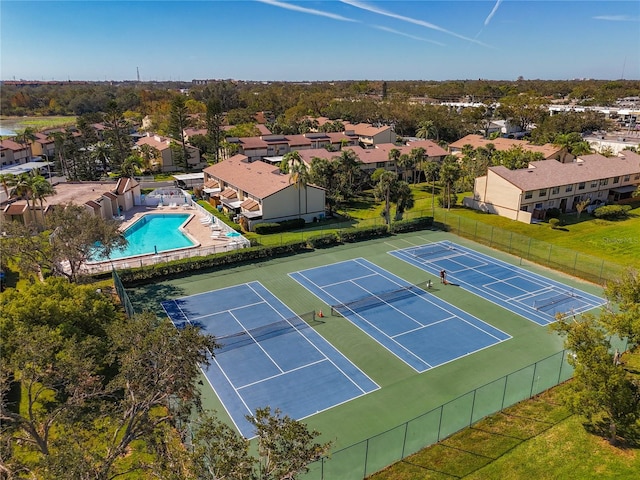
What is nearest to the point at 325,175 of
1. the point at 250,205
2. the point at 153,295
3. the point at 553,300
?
the point at 250,205

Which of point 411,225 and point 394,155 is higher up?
point 394,155

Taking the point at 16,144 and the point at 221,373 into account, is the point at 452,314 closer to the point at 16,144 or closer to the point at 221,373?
the point at 221,373

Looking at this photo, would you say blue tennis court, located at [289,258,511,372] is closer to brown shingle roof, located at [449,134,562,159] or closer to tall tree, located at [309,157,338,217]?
tall tree, located at [309,157,338,217]

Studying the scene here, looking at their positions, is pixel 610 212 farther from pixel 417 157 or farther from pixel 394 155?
pixel 394 155

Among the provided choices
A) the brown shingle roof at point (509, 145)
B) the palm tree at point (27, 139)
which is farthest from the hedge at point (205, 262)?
the palm tree at point (27, 139)

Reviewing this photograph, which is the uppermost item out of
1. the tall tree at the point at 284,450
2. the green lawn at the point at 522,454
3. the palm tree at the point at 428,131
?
the palm tree at the point at 428,131

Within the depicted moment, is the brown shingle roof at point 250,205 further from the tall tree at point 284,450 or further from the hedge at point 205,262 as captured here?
the tall tree at point 284,450
